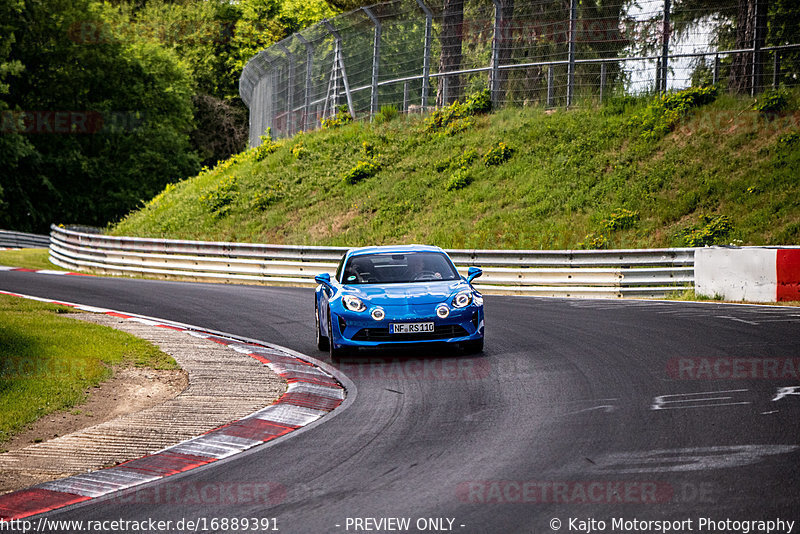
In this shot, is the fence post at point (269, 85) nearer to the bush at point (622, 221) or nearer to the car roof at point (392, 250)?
the bush at point (622, 221)

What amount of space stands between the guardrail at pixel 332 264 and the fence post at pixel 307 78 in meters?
10.2

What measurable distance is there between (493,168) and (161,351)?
59.8ft

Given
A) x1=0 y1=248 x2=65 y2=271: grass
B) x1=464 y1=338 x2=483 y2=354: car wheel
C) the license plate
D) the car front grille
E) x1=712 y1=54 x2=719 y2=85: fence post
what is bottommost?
x1=464 y1=338 x2=483 y2=354: car wheel

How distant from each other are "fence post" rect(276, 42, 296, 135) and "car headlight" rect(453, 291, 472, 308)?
26956 mm

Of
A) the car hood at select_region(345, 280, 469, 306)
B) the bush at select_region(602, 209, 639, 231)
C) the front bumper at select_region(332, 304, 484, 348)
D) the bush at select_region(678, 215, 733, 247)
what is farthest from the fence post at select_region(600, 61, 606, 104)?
the front bumper at select_region(332, 304, 484, 348)

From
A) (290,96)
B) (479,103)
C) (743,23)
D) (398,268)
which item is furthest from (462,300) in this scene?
(290,96)

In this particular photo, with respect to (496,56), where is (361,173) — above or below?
below

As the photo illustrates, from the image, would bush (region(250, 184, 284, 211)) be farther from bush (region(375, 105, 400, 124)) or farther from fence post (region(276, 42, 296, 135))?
fence post (region(276, 42, 296, 135))

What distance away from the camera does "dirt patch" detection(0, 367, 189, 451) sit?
7.95 metres

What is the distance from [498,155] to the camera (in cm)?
2909

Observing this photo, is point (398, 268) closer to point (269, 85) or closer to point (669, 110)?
point (669, 110)

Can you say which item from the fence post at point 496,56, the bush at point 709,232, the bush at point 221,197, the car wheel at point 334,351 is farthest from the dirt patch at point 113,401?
the bush at point 221,197

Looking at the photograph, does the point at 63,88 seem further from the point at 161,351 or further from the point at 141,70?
the point at 161,351

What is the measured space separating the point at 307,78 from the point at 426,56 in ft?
20.5
